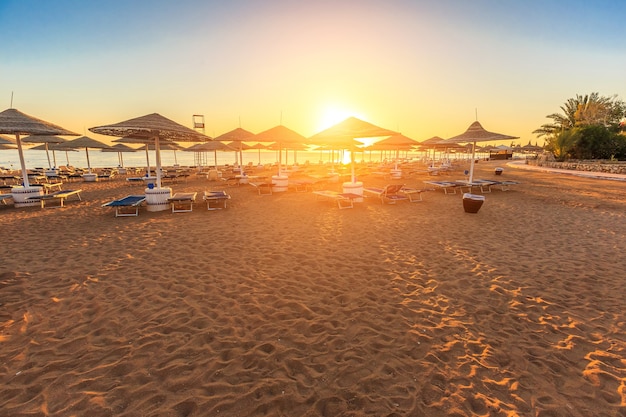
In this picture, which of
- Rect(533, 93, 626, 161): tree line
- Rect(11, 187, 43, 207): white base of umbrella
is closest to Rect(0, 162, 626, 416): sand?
Rect(11, 187, 43, 207): white base of umbrella

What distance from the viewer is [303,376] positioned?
245 centimetres

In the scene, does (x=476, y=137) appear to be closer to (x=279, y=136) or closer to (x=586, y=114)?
(x=279, y=136)

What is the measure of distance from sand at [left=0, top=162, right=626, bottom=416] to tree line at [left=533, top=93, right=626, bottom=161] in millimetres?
28178

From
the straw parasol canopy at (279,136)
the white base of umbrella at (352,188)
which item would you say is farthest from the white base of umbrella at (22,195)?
the white base of umbrella at (352,188)

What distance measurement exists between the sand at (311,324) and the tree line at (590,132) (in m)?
28.2

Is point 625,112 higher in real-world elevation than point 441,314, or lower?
higher

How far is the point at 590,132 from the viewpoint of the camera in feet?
86.2

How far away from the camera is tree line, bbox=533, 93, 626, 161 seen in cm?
2625

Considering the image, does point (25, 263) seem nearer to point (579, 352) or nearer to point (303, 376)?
point (303, 376)

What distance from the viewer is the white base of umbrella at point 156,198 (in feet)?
29.6

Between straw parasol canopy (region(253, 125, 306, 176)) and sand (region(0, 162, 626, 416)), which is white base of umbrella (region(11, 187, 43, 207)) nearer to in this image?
sand (region(0, 162, 626, 416))

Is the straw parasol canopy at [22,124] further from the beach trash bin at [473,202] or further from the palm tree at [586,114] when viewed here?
the palm tree at [586,114]

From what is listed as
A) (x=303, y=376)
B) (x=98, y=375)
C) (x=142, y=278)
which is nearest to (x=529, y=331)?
(x=303, y=376)

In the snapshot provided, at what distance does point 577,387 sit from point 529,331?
2.48 feet
